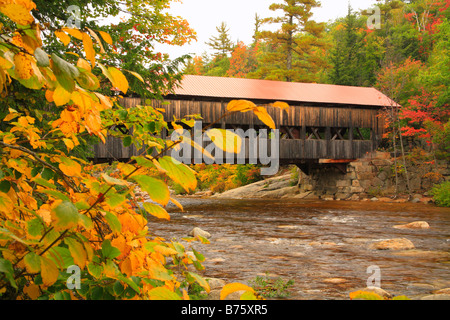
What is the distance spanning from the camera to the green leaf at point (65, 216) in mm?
775

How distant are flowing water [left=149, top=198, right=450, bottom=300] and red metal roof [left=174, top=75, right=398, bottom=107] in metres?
6.89

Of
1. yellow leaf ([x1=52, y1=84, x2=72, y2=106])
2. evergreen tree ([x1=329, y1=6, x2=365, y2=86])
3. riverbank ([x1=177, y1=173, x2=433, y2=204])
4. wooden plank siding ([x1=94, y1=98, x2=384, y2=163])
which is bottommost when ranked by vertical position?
riverbank ([x1=177, y1=173, x2=433, y2=204])

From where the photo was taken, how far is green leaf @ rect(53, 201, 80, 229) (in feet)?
2.54

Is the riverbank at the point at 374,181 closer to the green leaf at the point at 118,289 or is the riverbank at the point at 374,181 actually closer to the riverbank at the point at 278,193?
the riverbank at the point at 278,193

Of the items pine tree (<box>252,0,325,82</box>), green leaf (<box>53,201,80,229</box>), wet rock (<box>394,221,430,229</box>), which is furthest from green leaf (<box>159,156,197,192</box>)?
pine tree (<box>252,0,325,82</box>)

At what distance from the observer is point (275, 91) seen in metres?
17.1

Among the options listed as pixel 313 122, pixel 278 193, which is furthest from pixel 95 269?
pixel 278 193

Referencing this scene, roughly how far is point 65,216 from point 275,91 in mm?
16846

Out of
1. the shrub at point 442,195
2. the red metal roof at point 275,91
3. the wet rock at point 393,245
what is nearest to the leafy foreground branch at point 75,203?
the wet rock at point 393,245

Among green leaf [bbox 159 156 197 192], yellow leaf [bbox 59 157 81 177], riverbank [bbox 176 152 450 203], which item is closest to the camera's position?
green leaf [bbox 159 156 197 192]

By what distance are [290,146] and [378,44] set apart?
16.8 meters

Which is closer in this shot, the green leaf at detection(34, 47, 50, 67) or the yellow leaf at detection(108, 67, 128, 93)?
the green leaf at detection(34, 47, 50, 67)

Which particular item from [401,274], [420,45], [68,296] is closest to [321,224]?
[401,274]

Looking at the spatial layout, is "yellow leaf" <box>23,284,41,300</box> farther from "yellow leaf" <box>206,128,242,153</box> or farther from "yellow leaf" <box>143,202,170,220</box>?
"yellow leaf" <box>206,128,242,153</box>
